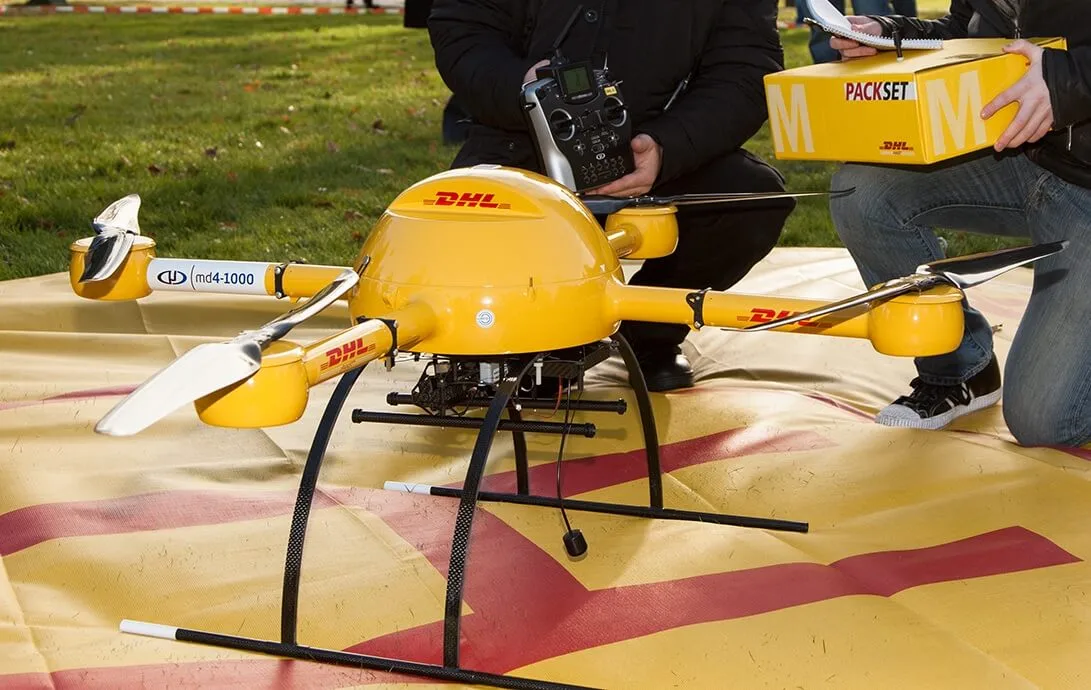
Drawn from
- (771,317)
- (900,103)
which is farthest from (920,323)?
(900,103)

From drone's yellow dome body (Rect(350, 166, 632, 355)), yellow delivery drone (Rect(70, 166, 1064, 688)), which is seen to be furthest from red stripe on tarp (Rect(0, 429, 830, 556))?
drone's yellow dome body (Rect(350, 166, 632, 355))

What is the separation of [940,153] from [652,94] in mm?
968

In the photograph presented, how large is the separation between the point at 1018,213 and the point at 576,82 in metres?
1.04

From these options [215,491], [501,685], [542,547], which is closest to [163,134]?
[215,491]

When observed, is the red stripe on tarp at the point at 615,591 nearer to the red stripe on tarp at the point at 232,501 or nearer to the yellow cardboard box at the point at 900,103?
the red stripe on tarp at the point at 232,501

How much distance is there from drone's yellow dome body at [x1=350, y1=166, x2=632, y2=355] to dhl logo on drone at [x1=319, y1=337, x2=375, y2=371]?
14cm

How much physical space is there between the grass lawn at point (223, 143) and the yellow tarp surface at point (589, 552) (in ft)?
5.57

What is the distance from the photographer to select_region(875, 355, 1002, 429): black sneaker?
9.46ft

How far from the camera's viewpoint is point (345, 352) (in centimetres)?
170

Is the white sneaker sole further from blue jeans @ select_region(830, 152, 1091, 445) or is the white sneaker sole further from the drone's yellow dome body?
the drone's yellow dome body

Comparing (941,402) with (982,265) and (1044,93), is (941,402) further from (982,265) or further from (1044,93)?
(982,265)

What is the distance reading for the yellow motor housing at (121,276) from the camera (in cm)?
219

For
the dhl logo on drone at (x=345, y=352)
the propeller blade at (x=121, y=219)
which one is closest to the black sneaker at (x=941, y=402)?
the dhl logo on drone at (x=345, y=352)

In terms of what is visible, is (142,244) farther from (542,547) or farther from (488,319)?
(542,547)
